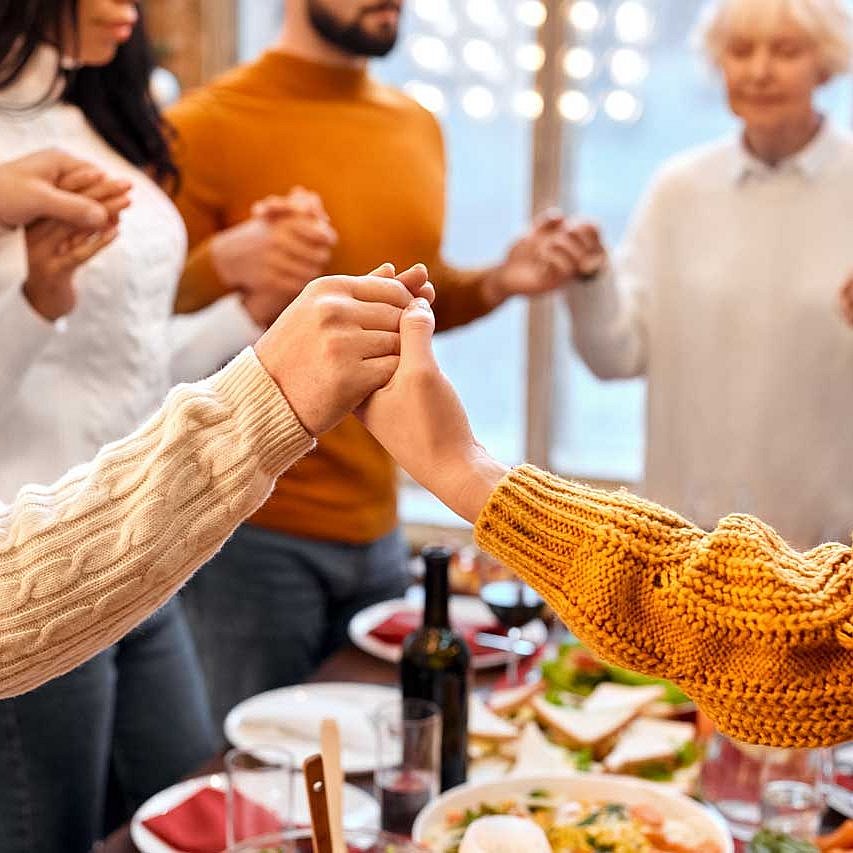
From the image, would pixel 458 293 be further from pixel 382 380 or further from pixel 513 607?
pixel 382 380

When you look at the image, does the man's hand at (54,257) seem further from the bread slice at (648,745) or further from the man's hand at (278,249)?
the bread slice at (648,745)

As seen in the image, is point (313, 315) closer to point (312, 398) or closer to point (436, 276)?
point (312, 398)

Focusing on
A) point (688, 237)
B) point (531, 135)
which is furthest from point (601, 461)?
point (688, 237)

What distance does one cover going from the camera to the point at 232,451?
0.91m

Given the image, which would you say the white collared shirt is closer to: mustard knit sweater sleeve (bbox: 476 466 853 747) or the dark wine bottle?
the dark wine bottle

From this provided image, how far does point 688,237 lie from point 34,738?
5.17 ft

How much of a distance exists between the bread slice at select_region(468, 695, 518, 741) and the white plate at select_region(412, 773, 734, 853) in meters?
0.21

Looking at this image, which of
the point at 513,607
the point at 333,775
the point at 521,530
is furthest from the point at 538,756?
the point at 521,530

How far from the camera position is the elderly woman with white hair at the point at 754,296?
219cm

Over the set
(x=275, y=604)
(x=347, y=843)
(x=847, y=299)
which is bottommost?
(x=275, y=604)

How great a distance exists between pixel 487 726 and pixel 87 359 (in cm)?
71

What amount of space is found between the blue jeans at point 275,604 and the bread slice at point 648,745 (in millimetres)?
741

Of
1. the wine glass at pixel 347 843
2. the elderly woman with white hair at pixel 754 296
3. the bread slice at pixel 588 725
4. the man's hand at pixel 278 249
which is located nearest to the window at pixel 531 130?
the elderly woman with white hair at pixel 754 296

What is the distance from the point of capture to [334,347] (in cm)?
90
